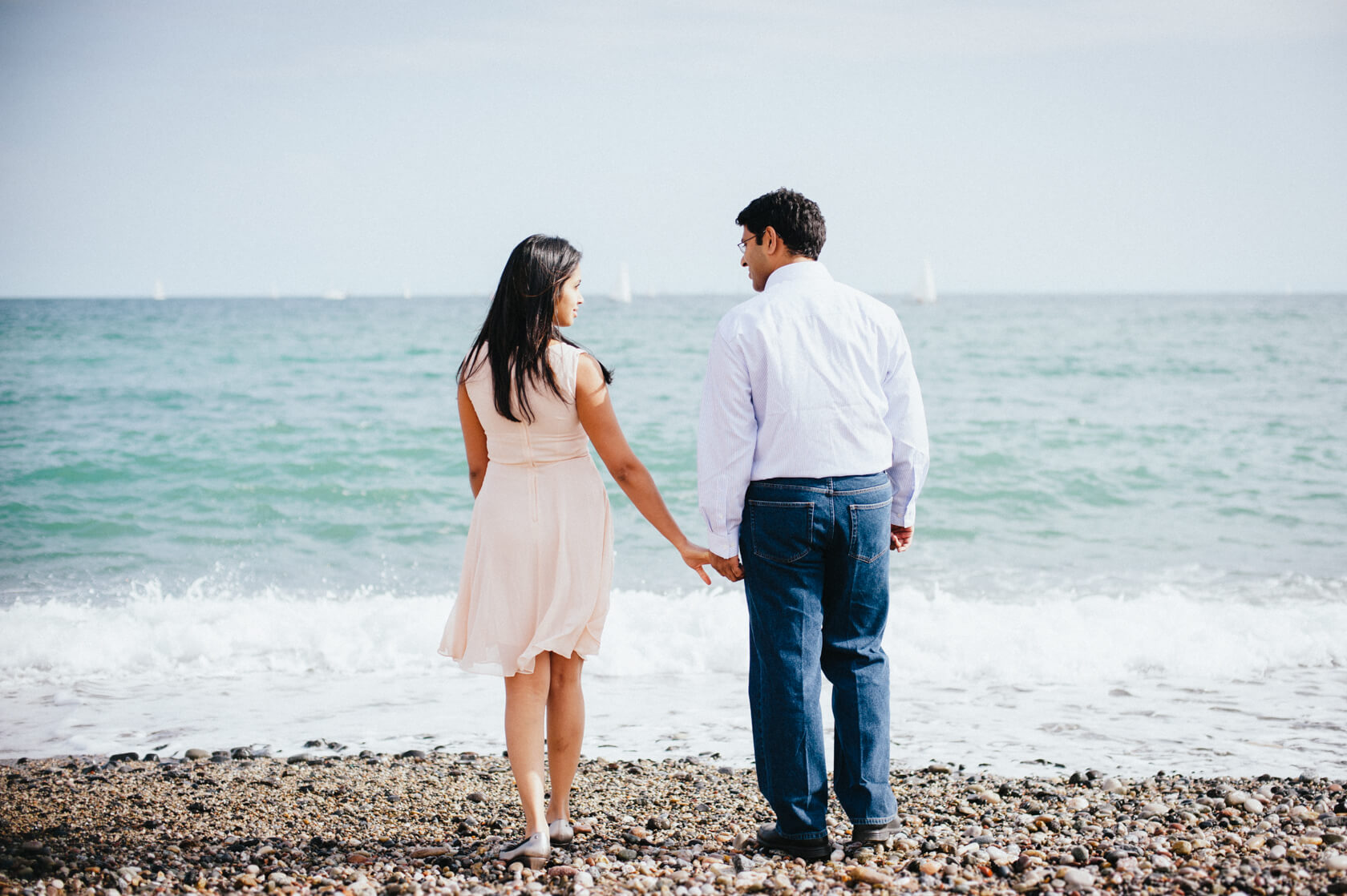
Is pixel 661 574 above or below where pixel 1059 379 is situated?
below

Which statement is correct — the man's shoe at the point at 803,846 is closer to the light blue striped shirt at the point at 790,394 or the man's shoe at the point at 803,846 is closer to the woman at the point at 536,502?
the woman at the point at 536,502

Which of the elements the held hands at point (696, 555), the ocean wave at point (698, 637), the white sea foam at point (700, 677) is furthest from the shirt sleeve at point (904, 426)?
the ocean wave at point (698, 637)

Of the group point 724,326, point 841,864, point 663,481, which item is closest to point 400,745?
point 841,864

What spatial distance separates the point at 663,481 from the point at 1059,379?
34.3ft

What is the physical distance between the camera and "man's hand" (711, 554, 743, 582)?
2816 millimetres

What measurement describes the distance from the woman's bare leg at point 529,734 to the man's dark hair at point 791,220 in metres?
1.40

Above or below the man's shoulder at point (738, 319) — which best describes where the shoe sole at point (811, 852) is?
below

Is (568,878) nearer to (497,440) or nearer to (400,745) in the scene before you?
(497,440)

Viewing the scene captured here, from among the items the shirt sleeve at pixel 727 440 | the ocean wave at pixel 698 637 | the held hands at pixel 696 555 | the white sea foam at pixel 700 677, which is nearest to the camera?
the shirt sleeve at pixel 727 440

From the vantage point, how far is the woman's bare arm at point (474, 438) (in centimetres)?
297

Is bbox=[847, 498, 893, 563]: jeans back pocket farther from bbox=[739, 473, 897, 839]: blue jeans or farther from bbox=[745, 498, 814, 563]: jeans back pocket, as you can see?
bbox=[745, 498, 814, 563]: jeans back pocket

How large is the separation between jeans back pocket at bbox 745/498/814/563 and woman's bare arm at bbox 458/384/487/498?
2.76ft

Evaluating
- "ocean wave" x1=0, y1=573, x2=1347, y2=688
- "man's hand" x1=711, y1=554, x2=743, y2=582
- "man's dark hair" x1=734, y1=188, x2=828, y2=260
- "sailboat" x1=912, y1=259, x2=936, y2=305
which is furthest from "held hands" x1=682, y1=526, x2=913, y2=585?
"sailboat" x1=912, y1=259, x2=936, y2=305

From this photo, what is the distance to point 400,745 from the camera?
4.68 meters
